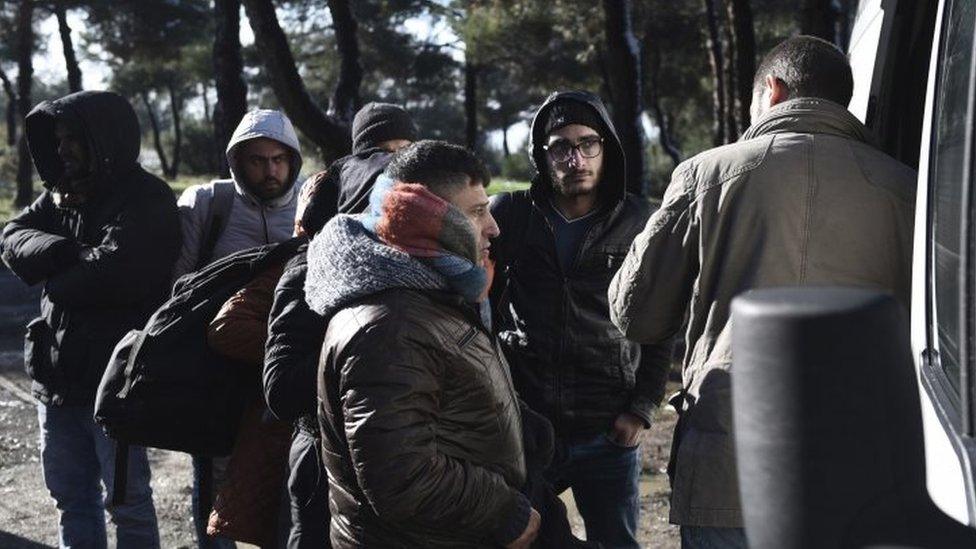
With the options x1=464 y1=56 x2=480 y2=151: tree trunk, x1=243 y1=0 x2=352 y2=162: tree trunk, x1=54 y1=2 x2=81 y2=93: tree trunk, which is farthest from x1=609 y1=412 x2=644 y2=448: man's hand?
x1=464 y1=56 x2=480 y2=151: tree trunk

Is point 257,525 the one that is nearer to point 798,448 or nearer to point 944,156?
point 944,156

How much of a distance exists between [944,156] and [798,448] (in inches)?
33.4

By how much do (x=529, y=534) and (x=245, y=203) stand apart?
6.42 ft

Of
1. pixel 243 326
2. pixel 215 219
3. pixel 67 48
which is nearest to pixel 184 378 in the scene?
pixel 243 326

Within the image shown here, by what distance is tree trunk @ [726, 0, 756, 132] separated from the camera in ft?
35.5

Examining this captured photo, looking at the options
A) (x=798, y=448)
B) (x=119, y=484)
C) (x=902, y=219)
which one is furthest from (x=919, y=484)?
(x=119, y=484)

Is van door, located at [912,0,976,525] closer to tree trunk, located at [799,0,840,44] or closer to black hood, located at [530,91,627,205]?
black hood, located at [530,91,627,205]

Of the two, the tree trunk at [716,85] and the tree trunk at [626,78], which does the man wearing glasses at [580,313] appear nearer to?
the tree trunk at [626,78]

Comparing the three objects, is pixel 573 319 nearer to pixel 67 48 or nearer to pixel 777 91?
pixel 777 91

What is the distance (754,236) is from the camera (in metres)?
2.28

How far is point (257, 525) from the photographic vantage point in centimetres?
310

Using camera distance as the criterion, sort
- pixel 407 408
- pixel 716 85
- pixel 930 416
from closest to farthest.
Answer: pixel 930 416
pixel 407 408
pixel 716 85

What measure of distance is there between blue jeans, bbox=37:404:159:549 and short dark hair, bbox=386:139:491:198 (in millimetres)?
1927

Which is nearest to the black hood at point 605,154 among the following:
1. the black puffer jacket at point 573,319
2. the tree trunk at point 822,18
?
the black puffer jacket at point 573,319
